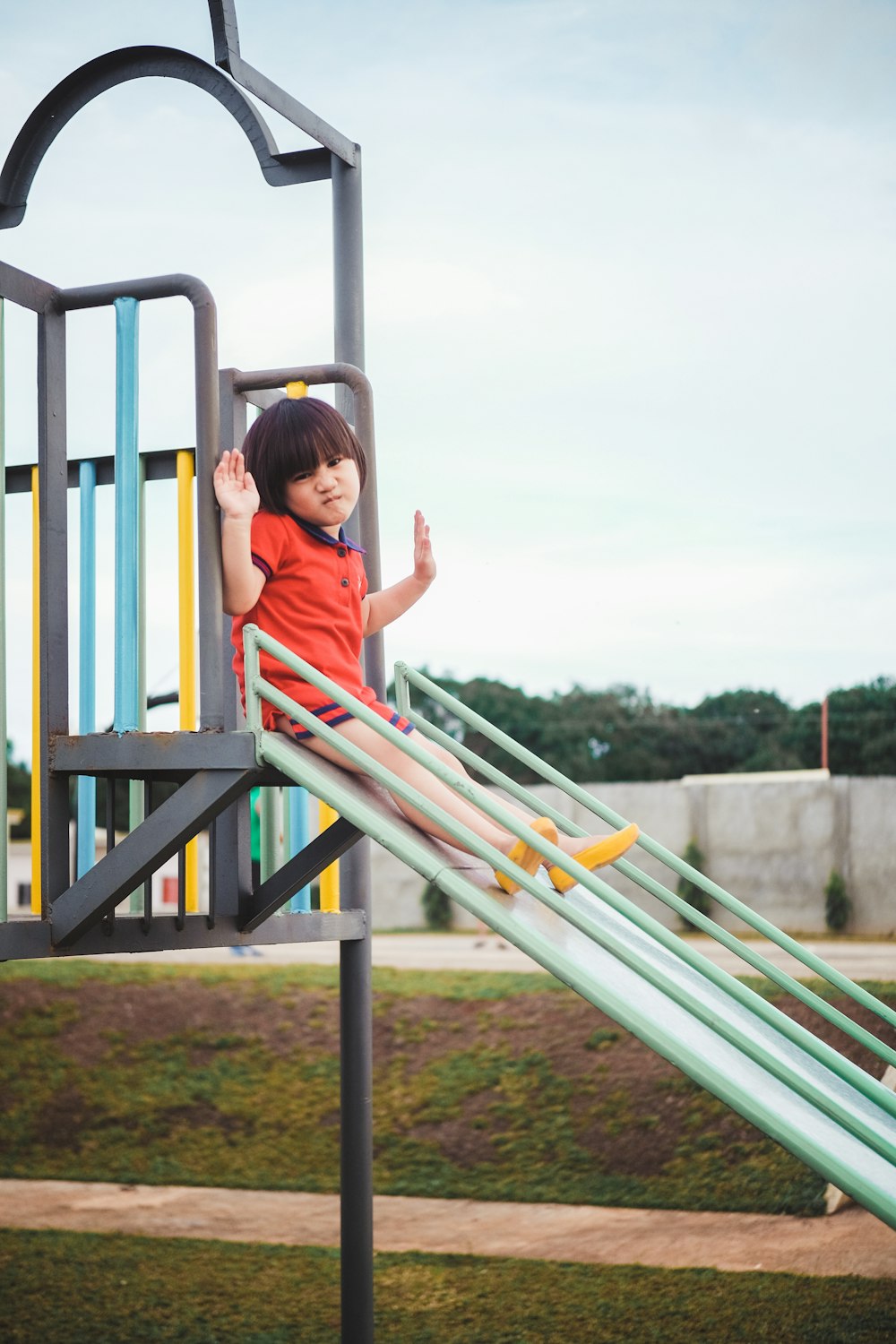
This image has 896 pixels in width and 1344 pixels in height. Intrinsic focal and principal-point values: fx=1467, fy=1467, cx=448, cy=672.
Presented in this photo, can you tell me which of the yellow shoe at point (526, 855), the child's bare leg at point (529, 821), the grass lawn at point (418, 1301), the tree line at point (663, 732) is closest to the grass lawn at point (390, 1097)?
the grass lawn at point (418, 1301)

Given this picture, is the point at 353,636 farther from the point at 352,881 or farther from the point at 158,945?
the point at 352,881

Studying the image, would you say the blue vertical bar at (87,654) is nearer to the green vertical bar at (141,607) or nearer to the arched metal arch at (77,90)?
the green vertical bar at (141,607)

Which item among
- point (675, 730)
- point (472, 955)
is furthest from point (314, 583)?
point (675, 730)

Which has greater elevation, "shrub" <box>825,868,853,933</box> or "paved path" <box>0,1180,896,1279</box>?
"paved path" <box>0,1180,896,1279</box>

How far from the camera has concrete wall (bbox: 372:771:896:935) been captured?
20.2 metres

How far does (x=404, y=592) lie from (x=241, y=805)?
0.73m

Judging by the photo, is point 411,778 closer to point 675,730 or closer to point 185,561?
point 185,561

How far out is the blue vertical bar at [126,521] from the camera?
346 centimetres

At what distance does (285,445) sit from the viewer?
3.68 meters

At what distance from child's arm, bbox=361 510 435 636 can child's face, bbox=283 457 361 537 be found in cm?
34

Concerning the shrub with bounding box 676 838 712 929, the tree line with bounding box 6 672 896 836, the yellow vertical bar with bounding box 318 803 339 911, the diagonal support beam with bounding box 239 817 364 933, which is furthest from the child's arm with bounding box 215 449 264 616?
the tree line with bounding box 6 672 896 836

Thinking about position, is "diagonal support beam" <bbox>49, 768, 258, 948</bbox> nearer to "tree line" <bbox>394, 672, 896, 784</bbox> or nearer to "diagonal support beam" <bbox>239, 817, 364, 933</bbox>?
"diagonal support beam" <bbox>239, 817, 364, 933</bbox>

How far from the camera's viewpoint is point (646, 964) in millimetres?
2855

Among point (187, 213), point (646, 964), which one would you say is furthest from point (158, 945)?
point (187, 213)
